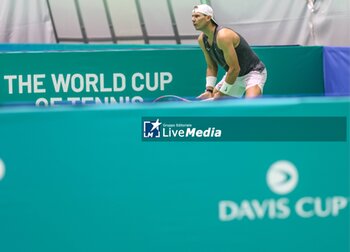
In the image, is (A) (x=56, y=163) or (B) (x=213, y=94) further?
(B) (x=213, y=94)

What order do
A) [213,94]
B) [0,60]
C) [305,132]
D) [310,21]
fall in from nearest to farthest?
[305,132], [213,94], [0,60], [310,21]

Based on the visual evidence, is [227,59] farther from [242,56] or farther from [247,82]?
[247,82]

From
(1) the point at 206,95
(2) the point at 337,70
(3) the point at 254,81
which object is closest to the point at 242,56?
(3) the point at 254,81

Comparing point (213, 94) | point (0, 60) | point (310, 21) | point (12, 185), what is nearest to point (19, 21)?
point (310, 21)

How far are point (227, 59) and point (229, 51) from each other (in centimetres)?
8

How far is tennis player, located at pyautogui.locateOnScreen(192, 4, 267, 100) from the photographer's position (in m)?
7.28


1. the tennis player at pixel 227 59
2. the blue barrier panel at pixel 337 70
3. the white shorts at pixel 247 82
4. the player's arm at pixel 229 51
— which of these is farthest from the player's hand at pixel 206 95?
the blue barrier panel at pixel 337 70

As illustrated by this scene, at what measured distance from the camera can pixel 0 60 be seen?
8.54 metres

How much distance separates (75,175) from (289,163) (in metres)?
0.73

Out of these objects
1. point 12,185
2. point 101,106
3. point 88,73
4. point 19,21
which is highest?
point 19,21

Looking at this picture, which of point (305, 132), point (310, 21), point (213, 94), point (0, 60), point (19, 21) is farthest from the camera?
point (19, 21)

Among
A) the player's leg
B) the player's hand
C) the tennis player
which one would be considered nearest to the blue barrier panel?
the player's leg

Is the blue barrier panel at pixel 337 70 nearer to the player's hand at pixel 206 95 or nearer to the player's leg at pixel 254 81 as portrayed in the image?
the player's leg at pixel 254 81

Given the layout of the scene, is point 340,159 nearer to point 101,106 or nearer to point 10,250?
point 101,106
